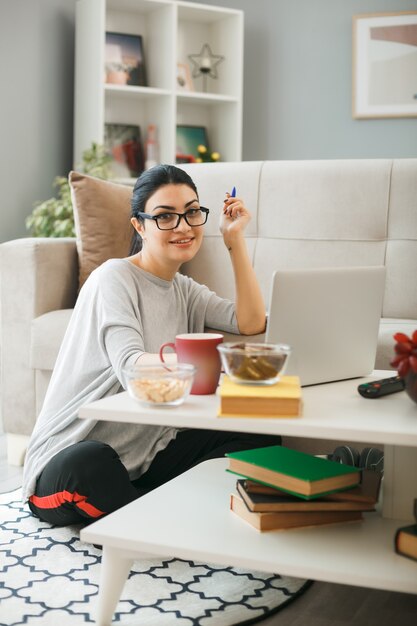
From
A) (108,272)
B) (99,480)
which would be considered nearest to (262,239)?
(108,272)

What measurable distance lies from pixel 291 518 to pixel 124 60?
3559mm

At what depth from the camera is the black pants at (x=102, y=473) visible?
1.73m

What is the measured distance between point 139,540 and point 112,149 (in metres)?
3.43

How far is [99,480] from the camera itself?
1.72 m

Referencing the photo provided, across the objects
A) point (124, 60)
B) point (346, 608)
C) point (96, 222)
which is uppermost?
→ point (124, 60)

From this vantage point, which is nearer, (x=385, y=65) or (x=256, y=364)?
(x=256, y=364)

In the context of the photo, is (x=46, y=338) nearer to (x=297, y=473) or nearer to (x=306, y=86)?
(x=297, y=473)

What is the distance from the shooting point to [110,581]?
1398mm

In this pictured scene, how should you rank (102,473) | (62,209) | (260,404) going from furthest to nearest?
(62,209)
(102,473)
(260,404)

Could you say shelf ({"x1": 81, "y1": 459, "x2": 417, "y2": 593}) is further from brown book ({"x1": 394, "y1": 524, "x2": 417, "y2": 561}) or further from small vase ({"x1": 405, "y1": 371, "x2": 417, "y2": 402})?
small vase ({"x1": 405, "y1": 371, "x2": 417, "y2": 402})

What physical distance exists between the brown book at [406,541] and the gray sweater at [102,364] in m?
0.70

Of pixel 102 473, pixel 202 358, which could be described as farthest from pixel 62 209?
pixel 202 358

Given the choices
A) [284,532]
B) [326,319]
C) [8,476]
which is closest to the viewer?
[284,532]

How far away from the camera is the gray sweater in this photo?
176cm
